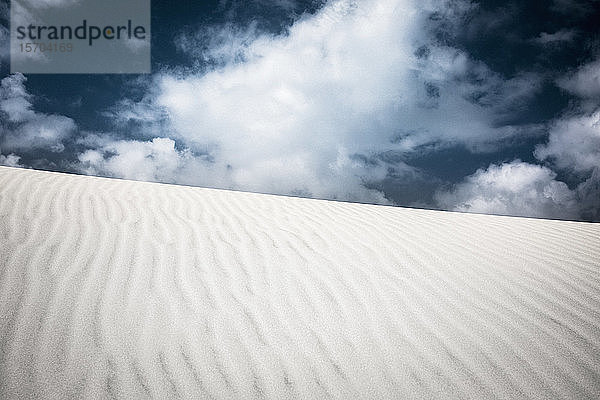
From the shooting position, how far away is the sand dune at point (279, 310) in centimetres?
198

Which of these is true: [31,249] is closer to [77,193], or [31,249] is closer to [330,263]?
[77,193]

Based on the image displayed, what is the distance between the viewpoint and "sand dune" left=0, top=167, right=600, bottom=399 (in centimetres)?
198

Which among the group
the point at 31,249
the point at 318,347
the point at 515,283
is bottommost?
the point at 318,347

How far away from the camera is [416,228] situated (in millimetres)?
4711

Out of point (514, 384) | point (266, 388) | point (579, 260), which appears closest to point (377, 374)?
point (266, 388)

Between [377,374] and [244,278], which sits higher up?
[244,278]

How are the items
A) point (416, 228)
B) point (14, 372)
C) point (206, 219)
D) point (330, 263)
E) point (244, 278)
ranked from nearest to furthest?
point (14, 372) < point (244, 278) < point (330, 263) < point (206, 219) < point (416, 228)

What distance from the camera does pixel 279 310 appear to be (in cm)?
256

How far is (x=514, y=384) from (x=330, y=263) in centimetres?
187

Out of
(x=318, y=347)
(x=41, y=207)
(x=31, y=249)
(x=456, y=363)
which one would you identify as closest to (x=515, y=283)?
(x=456, y=363)

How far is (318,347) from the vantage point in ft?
7.38

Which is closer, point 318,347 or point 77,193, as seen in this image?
point 318,347

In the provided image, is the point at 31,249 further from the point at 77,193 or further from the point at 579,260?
the point at 579,260

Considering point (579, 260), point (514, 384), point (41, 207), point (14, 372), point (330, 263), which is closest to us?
point (14, 372)
